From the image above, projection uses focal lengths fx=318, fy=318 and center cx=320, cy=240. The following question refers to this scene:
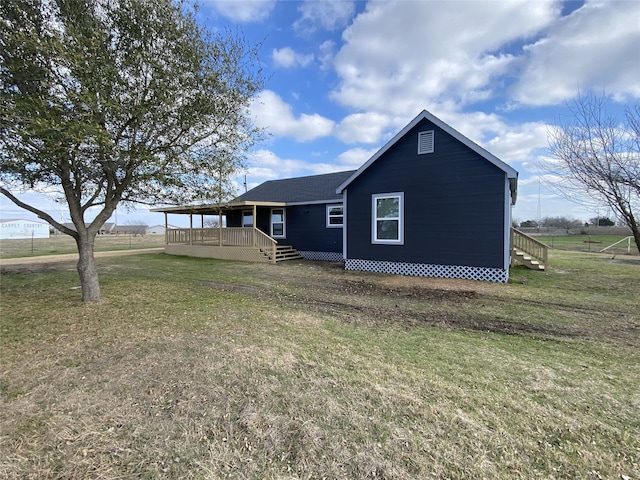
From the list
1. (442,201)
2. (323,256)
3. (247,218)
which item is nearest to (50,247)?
(247,218)

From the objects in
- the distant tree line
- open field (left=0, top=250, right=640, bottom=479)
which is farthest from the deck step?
the distant tree line

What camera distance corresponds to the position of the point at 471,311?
20.4ft

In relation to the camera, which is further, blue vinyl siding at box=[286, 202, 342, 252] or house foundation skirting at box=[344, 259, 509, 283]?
blue vinyl siding at box=[286, 202, 342, 252]

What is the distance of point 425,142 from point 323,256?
7.32m

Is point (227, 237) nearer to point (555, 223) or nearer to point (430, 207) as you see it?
point (430, 207)

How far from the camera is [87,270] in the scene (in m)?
6.47

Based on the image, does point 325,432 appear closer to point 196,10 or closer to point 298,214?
point 196,10

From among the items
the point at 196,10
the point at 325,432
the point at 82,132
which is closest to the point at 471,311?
the point at 325,432

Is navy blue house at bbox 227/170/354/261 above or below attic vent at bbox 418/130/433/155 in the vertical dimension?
below

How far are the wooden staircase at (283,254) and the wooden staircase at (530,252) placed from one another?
946 cm

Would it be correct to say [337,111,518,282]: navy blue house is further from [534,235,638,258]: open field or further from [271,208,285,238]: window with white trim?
[534,235,638,258]: open field

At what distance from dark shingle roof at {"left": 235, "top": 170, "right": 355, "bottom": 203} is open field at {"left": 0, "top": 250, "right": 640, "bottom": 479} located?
1029 cm

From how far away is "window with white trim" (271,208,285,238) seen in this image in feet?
56.2

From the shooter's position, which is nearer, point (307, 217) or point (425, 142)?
point (425, 142)
